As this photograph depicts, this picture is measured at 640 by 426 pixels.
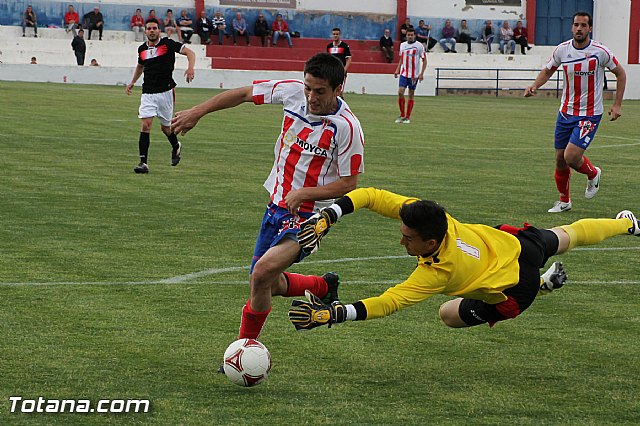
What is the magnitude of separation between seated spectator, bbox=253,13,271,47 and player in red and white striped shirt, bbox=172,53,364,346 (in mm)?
43437

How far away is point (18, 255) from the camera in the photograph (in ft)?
32.8

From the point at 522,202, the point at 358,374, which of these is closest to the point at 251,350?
the point at 358,374

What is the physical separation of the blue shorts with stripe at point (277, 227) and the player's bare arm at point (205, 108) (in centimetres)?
69

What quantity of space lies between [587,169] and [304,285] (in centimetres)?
767

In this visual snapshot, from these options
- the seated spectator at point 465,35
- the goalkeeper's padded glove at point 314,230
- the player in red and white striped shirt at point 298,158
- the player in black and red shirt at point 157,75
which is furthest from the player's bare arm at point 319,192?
the seated spectator at point 465,35

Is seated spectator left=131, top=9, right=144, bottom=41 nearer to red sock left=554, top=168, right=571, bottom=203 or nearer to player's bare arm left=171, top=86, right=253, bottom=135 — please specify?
red sock left=554, top=168, right=571, bottom=203

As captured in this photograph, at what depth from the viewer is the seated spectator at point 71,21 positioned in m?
46.8

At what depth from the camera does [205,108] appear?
695 centimetres

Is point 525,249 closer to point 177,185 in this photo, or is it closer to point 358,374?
point 358,374

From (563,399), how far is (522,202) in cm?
888

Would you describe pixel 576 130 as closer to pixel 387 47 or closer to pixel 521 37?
pixel 387 47

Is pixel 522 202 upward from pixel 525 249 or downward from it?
downward

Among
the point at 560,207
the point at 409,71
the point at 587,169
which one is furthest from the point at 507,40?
the point at 560,207

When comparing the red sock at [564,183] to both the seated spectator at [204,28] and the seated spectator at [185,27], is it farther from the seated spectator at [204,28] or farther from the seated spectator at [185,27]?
the seated spectator at [204,28]
